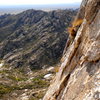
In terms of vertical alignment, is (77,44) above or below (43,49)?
above

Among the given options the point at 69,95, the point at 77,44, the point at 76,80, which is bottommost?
the point at 69,95

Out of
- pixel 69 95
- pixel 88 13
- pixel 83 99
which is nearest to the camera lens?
pixel 83 99

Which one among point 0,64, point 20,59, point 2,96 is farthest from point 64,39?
point 2,96

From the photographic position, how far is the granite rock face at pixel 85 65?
1388cm

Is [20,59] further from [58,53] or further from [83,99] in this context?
[83,99]

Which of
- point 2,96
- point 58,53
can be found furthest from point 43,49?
point 2,96

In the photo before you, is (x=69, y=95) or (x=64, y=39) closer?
→ (x=69, y=95)

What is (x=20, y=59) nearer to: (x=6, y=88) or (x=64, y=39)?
(x=64, y=39)

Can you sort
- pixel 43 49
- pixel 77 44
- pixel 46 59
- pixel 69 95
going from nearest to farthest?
pixel 69 95 < pixel 77 44 < pixel 46 59 < pixel 43 49

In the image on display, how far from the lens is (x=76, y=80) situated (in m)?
16.3

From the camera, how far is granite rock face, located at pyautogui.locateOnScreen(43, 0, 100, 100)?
13.9 m

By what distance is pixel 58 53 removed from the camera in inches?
6978

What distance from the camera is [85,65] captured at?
53.1 feet

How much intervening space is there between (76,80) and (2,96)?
3220 inches
